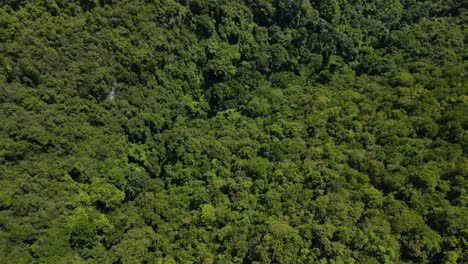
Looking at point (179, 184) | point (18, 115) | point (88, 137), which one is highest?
point (18, 115)

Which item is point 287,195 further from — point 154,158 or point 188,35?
point 188,35

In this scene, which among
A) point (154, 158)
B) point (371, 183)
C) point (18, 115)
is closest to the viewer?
point (371, 183)

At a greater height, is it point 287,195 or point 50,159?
point 287,195

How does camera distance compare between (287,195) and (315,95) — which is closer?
(287,195)

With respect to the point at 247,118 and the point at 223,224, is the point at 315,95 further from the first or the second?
the point at 223,224

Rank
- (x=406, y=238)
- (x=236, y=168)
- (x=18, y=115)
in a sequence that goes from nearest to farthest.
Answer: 1. (x=406, y=238)
2. (x=18, y=115)
3. (x=236, y=168)

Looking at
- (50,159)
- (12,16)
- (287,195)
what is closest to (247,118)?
(287,195)
